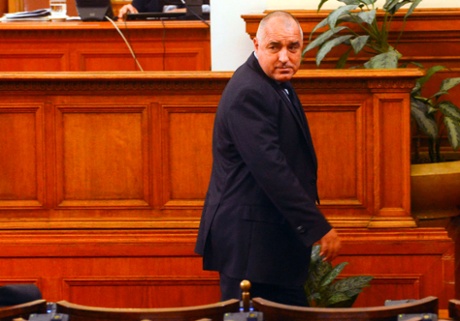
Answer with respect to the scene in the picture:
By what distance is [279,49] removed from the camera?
133 inches

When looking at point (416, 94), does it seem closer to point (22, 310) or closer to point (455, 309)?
point (455, 309)

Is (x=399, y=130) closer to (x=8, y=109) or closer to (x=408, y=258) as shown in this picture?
(x=408, y=258)

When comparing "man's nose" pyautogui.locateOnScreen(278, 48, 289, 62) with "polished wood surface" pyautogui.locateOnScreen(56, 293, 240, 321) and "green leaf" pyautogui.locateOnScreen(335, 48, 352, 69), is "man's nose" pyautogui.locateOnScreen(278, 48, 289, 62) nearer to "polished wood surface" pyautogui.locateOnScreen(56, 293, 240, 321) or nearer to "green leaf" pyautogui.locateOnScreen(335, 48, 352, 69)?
"polished wood surface" pyautogui.locateOnScreen(56, 293, 240, 321)

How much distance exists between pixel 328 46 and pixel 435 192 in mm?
869

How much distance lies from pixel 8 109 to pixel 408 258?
1893 mm

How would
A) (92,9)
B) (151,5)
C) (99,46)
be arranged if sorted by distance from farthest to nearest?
(151,5) < (92,9) < (99,46)

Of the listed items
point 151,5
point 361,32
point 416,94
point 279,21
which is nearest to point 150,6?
point 151,5

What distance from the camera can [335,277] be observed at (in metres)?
4.03

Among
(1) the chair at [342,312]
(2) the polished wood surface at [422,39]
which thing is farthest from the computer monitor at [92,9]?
(1) the chair at [342,312]

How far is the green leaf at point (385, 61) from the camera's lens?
4.70m

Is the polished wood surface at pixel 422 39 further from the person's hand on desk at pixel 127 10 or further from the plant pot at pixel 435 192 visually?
the person's hand on desk at pixel 127 10

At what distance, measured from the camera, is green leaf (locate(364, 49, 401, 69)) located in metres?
4.70

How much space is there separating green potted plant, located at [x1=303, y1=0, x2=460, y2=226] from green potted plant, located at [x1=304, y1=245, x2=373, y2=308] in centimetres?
72

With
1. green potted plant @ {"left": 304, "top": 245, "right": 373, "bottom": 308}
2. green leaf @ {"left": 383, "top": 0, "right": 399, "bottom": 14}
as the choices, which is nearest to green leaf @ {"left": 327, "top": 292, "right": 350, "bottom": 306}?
green potted plant @ {"left": 304, "top": 245, "right": 373, "bottom": 308}
